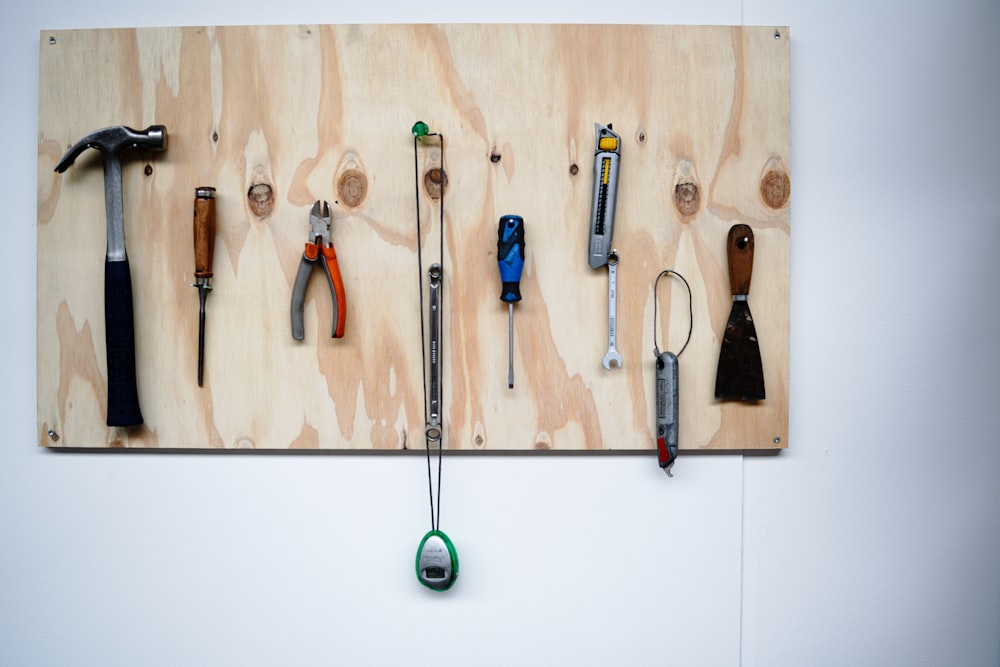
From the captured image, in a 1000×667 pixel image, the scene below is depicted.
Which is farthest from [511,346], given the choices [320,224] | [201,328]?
[201,328]

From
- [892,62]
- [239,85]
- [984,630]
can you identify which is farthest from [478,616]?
[892,62]

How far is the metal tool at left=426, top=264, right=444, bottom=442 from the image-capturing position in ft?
3.62

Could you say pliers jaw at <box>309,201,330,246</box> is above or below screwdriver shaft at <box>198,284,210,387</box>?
above

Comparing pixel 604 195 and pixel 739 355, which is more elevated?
pixel 604 195

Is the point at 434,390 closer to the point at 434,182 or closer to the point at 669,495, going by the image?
the point at 434,182

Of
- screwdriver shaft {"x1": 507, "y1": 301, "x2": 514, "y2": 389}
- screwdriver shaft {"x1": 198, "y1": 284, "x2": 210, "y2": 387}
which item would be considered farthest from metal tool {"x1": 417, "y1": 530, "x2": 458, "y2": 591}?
screwdriver shaft {"x1": 198, "y1": 284, "x2": 210, "y2": 387}

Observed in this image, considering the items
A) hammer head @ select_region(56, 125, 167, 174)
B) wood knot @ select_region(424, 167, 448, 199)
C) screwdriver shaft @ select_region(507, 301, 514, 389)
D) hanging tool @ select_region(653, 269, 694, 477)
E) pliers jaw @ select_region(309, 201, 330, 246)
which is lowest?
hanging tool @ select_region(653, 269, 694, 477)

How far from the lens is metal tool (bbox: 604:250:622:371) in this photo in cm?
111

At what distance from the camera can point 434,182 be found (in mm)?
1131

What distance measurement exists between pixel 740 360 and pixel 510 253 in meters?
0.46

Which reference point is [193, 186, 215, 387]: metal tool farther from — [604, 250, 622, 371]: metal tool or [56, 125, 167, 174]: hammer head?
[604, 250, 622, 371]: metal tool

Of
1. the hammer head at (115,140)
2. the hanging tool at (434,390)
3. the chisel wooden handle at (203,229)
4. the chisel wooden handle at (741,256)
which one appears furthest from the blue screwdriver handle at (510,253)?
the hammer head at (115,140)

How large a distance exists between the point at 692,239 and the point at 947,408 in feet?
1.99

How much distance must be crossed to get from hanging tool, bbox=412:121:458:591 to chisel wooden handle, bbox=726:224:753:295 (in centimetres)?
53
